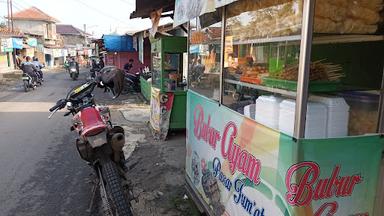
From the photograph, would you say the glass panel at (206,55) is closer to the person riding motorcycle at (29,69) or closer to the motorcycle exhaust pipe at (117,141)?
the motorcycle exhaust pipe at (117,141)

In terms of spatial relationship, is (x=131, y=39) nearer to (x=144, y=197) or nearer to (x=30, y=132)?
(x=30, y=132)

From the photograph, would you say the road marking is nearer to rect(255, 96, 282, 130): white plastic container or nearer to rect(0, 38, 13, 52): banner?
rect(255, 96, 282, 130): white plastic container

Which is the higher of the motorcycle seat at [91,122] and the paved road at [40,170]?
the motorcycle seat at [91,122]

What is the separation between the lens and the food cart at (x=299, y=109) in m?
2.28

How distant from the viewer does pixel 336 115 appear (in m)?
2.45

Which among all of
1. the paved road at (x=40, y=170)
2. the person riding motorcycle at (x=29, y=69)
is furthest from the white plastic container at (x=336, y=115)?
the person riding motorcycle at (x=29, y=69)

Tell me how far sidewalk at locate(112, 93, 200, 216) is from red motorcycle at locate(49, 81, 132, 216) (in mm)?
668

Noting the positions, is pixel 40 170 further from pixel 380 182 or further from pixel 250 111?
pixel 380 182

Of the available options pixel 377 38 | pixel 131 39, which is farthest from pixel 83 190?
pixel 131 39

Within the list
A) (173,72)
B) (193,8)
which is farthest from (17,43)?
(193,8)

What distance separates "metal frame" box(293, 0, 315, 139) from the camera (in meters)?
2.11

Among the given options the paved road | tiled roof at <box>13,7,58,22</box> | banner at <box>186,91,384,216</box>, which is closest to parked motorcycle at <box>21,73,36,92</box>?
the paved road

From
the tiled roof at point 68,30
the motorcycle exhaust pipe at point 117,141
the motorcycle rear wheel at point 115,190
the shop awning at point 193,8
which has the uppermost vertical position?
the tiled roof at point 68,30

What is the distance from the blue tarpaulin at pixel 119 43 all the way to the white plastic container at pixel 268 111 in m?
14.4
